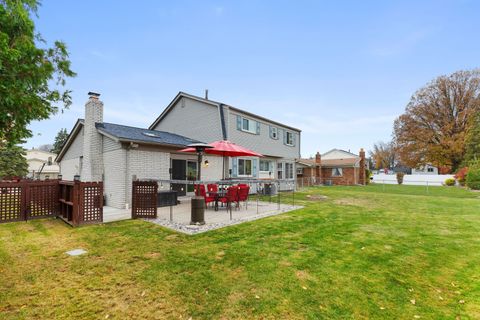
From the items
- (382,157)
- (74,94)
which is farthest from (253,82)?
(382,157)

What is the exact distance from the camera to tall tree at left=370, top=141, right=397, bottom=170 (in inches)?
2726

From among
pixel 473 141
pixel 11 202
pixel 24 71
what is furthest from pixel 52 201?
pixel 473 141

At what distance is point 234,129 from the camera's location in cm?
1468

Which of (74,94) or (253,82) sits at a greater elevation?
(253,82)

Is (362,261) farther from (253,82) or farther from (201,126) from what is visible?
(253,82)

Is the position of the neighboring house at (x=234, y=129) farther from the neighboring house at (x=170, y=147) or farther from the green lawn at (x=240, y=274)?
the green lawn at (x=240, y=274)

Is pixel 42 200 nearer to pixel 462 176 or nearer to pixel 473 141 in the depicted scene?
pixel 462 176

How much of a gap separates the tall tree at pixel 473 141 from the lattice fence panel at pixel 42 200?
38967 mm

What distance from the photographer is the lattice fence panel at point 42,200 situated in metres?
7.57

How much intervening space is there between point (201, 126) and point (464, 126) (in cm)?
3653

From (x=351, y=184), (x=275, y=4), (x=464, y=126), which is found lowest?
(x=351, y=184)

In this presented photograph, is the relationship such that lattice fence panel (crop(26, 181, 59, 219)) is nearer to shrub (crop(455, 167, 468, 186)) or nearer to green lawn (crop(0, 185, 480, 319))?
green lawn (crop(0, 185, 480, 319))

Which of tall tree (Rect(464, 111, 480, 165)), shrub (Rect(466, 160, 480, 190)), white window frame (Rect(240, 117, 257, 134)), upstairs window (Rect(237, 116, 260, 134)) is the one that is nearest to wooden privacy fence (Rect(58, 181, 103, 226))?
upstairs window (Rect(237, 116, 260, 134))

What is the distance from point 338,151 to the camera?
138ft
